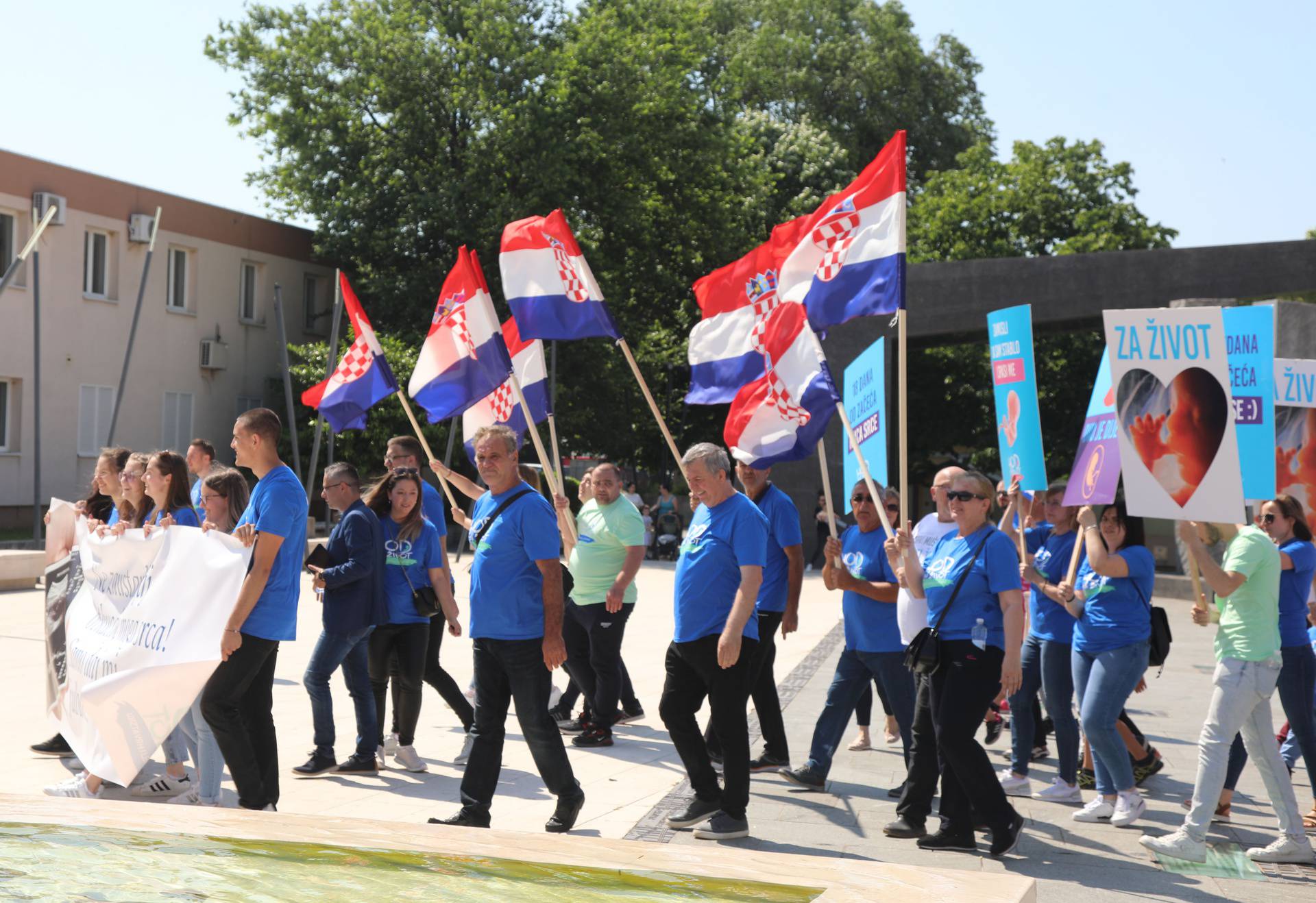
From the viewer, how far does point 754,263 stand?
915 centimetres

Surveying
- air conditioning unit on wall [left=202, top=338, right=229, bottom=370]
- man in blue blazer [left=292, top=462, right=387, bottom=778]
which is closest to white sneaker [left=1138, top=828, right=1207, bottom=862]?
man in blue blazer [left=292, top=462, right=387, bottom=778]

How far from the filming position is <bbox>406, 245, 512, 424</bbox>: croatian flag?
9.62m

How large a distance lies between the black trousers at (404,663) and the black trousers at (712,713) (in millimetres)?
1844

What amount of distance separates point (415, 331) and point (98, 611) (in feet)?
87.0

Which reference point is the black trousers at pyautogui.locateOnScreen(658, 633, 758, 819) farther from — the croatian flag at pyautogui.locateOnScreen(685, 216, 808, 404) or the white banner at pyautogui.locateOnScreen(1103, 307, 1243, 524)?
the croatian flag at pyautogui.locateOnScreen(685, 216, 808, 404)

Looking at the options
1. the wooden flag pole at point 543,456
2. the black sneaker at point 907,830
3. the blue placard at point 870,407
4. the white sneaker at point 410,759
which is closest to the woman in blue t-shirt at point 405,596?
the white sneaker at point 410,759

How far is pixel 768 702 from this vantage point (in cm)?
837

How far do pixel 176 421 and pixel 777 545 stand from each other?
28429 mm

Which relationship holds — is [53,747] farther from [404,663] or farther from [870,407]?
[870,407]

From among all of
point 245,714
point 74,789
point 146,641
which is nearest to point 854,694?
point 245,714

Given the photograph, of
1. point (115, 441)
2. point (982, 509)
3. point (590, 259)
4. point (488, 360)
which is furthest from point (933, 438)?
point (982, 509)

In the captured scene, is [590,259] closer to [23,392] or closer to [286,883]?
[23,392]

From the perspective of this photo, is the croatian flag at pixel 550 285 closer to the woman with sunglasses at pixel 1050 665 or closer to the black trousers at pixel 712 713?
the woman with sunglasses at pixel 1050 665

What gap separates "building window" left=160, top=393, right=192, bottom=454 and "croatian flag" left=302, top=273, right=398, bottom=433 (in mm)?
24273
